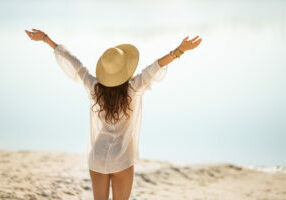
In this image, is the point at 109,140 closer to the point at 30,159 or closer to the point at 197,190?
the point at 197,190

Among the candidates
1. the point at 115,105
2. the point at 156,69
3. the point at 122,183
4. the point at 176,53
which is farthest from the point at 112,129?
the point at 176,53

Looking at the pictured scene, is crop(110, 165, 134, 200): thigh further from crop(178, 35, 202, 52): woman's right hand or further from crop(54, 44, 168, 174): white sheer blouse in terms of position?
crop(178, 35, 202, 52): woman's right hand

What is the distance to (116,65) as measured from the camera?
238cm

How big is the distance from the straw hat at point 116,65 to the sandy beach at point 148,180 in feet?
8.72

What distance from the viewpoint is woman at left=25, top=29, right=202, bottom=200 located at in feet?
7.64

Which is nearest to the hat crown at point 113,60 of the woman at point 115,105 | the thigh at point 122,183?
the woman at point 115,105

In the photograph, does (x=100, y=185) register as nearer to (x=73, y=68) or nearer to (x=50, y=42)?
(x=73, y=68)

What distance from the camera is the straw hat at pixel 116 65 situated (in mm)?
2334

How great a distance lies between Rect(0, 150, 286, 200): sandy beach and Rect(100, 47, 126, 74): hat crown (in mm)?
2697

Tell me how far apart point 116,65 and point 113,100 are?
0.80 ft

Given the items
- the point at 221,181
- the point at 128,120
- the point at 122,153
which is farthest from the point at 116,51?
the point at 221,181

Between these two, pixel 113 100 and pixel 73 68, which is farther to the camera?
pixel 73 68

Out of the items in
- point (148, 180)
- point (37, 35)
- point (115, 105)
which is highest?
point (37, 35)

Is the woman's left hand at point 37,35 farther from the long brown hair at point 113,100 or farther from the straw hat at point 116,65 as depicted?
the long brown hair at point 113,100
